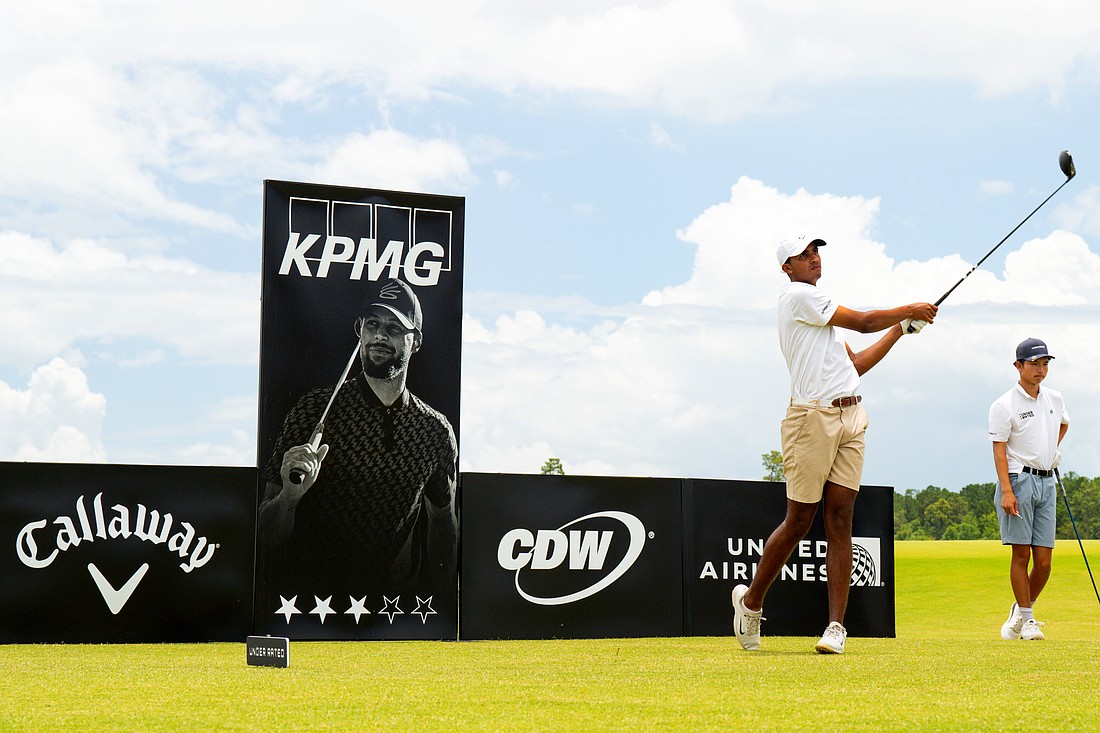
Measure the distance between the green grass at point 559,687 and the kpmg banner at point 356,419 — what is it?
13.4 inches

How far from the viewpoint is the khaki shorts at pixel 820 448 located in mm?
4984

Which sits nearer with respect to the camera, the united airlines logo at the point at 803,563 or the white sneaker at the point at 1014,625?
the united airlines logo at the point at 803,563

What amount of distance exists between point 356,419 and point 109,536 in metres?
1.32

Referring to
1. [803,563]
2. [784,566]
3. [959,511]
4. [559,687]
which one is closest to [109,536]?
[559,687]

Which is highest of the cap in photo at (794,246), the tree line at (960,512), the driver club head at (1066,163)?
the driver club head at (1066,163)

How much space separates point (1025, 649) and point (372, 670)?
2876 millimetres

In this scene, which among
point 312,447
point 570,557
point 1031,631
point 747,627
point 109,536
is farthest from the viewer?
point 1031,631

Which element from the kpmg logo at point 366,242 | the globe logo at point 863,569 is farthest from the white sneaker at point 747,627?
the kpmg logo at point 366,242

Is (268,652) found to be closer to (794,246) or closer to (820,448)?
(820,448)

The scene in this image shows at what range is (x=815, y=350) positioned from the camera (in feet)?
16.5

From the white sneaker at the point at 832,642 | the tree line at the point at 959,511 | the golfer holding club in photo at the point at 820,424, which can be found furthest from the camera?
the tree line at the point at 959,511

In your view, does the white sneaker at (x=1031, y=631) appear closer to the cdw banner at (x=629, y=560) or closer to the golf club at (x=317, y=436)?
the cdw banner at (x=629, y=560)

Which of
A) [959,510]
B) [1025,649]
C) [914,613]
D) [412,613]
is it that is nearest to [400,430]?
[412,613]

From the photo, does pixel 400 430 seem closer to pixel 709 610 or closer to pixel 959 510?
pixel 709 610
